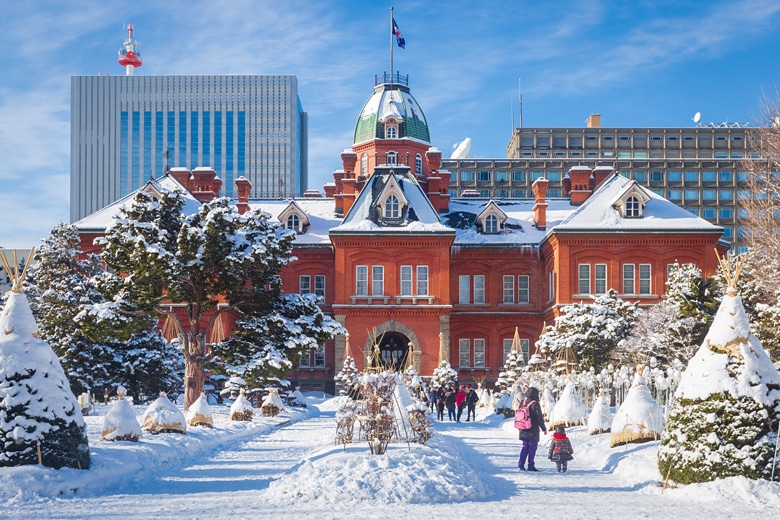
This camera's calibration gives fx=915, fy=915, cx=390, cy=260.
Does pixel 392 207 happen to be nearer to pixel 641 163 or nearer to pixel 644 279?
pixel 644 279

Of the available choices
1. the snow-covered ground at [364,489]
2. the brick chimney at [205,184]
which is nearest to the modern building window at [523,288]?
the brick chimney at [205,184]

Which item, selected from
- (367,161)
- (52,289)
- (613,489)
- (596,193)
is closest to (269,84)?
(367,161)

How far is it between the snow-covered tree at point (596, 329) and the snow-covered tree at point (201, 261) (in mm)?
12369

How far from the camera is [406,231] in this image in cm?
4938

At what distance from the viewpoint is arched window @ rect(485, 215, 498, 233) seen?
179ft

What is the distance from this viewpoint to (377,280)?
50.0 m

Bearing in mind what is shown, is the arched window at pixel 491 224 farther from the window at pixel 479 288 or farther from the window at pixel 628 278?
the window at pixel 628 278

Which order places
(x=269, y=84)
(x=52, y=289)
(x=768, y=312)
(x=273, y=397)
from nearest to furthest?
(x=768, y=312) < (x=273, y=397) < (x=52, y=289) < (x=269, y=84)

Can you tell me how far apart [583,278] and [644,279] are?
335 cm

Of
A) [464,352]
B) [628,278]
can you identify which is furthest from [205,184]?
[628,278]

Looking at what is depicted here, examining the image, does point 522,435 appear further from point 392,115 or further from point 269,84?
point 269,84

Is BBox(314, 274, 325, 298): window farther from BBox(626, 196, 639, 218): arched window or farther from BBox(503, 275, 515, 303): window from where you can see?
BBox(626, 196, 639, 218): arched window

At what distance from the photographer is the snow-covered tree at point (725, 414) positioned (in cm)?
1274

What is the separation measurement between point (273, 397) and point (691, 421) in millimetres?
22215
